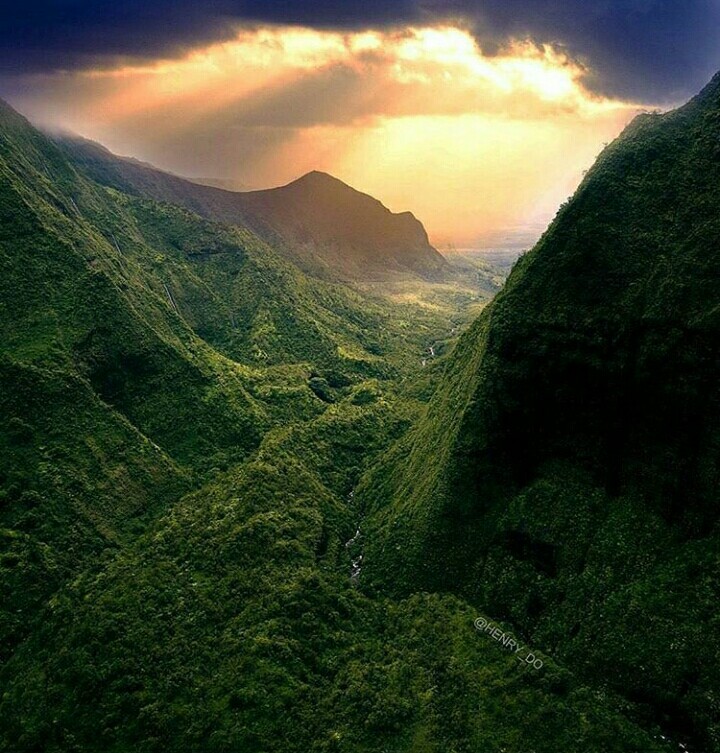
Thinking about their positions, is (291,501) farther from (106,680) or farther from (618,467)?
(618,467)

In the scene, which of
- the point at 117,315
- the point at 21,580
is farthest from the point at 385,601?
the point at 117,315

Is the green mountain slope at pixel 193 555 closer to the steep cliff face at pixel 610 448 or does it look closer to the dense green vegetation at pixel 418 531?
the dense green vegetation at pixel 418 531

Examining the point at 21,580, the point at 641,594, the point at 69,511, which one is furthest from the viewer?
the point at 69,511

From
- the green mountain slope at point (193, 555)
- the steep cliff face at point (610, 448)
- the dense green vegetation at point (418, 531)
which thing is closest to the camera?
the steep cliff face at point (610, 448)

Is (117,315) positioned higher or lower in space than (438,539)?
higher

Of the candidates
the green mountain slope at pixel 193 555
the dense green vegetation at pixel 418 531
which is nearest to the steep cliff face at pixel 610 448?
the dense green vegetation at pixel 418 531

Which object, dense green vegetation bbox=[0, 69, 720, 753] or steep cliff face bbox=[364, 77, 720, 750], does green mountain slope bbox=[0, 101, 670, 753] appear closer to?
dense green vegetation bbox=[0, 69, 720, 753]

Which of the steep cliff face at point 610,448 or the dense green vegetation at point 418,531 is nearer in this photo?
the steep cliff face at point 610,448

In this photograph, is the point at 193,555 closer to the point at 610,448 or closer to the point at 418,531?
the point at 418,531

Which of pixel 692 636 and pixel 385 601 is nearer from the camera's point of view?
pixel 692 636
